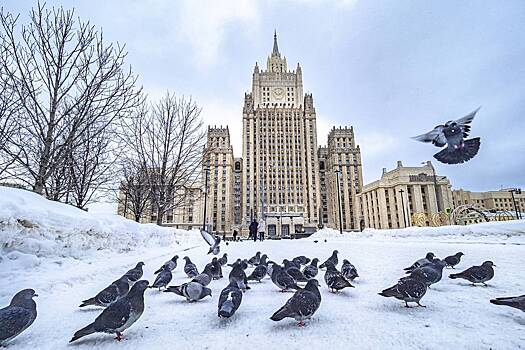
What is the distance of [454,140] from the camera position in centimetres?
536

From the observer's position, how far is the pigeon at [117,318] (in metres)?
1.96

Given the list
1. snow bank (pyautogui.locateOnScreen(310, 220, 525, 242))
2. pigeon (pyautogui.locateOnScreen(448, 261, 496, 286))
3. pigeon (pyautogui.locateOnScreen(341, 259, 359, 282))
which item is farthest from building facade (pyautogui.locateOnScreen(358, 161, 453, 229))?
pigeon (pyautogui.locateOnScreen(341, 259, 359, 282))

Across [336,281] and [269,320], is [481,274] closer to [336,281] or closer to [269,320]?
[336,281]

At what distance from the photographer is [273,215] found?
74125 mm

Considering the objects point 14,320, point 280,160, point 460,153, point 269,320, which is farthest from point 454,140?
point 280,160

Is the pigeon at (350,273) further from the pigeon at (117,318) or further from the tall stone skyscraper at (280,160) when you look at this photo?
the tall stone skyscraper at (280,160)

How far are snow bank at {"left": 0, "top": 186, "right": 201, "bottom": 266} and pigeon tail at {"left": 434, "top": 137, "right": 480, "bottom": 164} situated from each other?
22.5ft

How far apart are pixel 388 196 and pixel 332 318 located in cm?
8678

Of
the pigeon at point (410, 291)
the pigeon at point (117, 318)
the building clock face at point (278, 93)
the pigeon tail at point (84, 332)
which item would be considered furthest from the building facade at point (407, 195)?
the pigeon tail at point (84, 332)

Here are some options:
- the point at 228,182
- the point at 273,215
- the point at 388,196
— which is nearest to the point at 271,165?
the point at 228,182

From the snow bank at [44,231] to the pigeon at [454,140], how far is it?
685cm

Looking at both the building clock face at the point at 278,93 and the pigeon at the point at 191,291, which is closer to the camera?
the pigeon at the point at 191,291

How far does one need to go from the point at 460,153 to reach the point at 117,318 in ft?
19.5

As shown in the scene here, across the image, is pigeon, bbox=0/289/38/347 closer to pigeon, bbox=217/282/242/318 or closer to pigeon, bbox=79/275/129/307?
pigeon, bbox=79/275/129/307
